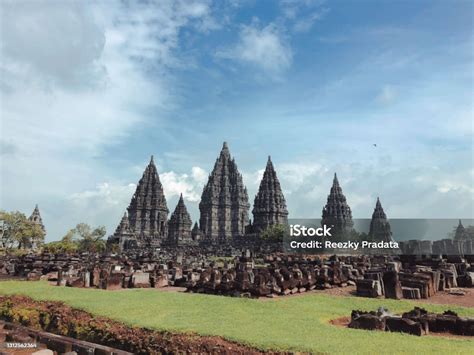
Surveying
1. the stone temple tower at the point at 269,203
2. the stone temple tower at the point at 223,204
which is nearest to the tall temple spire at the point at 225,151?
the stone temple tower at the point at 223,204

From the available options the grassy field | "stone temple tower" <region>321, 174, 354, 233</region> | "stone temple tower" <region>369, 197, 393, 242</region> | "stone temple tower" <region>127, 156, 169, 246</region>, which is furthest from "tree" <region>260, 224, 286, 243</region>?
the grassy field

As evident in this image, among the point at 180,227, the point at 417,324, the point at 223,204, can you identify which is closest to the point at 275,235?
the point at 180,227

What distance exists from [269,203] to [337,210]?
12.1m

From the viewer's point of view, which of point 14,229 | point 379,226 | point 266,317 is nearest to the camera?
point 266,317

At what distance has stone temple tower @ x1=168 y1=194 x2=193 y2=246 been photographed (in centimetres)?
7188

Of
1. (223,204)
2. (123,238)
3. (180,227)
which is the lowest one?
(123,238)

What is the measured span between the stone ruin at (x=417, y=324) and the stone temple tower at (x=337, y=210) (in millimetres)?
61144

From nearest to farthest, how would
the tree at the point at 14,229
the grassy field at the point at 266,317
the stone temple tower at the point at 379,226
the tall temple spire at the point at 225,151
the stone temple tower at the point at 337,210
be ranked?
the grassy field at the point at 266,317 → the tree at the point at 14,229 → the stone temple tower at the point at 379,226 → the stone temple tower at the point at 337,210 → the tall temple spire at the point at 225,151

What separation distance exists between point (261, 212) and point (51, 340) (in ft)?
215

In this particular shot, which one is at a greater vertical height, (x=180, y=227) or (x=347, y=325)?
(x=180, y=227)

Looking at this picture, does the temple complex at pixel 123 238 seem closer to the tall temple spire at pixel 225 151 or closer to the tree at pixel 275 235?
the tree at pixel 275 235

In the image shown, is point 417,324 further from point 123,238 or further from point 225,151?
point 225,151

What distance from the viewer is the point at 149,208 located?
80000 mm

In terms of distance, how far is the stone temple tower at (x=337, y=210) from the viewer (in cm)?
7062
